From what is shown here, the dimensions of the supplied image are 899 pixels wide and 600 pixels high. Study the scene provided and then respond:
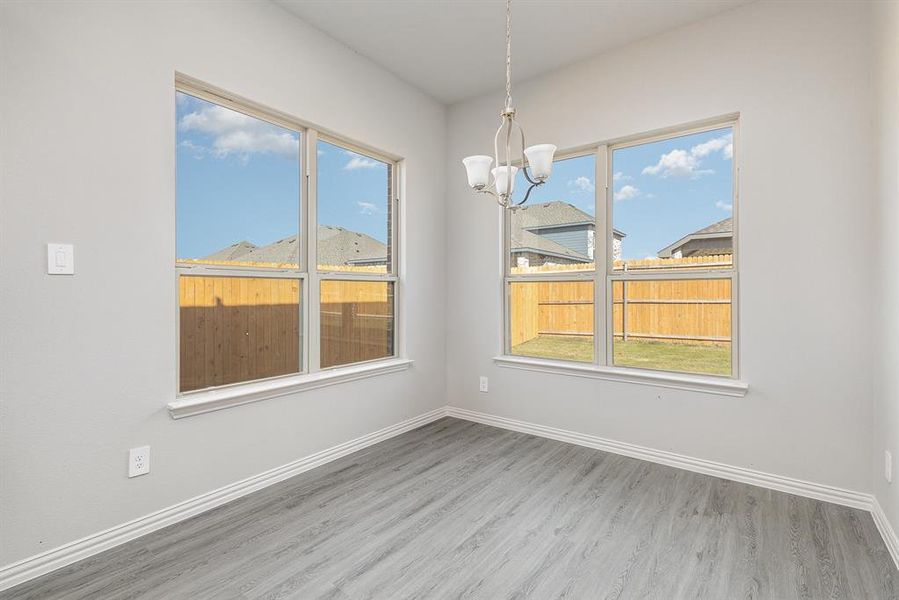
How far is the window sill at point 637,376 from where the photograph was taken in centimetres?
273

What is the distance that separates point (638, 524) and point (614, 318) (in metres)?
1.47

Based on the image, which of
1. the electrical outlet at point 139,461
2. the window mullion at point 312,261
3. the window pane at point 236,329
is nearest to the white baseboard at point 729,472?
the window mullion at point 312,261

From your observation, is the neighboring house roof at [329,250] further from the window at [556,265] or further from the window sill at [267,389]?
the window at [556,265]

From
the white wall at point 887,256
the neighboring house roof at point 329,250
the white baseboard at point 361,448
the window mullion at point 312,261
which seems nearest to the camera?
the white baseboard at point 361,448

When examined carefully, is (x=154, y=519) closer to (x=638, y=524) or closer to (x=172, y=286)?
(x=172, y=286)

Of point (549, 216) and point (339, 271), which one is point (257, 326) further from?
point (549, 216)

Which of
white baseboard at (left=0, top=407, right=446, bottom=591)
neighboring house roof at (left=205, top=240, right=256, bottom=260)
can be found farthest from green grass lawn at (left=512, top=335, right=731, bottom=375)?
neighboring house roof at (left=205, top=240, right=256, bottom=260)

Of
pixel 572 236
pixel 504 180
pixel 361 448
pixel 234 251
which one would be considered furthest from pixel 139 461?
pixel 572 236

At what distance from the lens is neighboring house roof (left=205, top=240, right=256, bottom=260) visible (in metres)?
2.49

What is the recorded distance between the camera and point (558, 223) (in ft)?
11.6

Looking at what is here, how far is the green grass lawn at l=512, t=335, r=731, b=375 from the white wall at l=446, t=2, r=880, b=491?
19cm

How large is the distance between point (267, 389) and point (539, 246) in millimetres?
2310

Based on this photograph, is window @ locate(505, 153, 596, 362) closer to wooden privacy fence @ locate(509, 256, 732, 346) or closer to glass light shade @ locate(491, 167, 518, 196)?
wooden privacy fence @ locate(509, 256, 732, 346)

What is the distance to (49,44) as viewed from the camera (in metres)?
1.82
